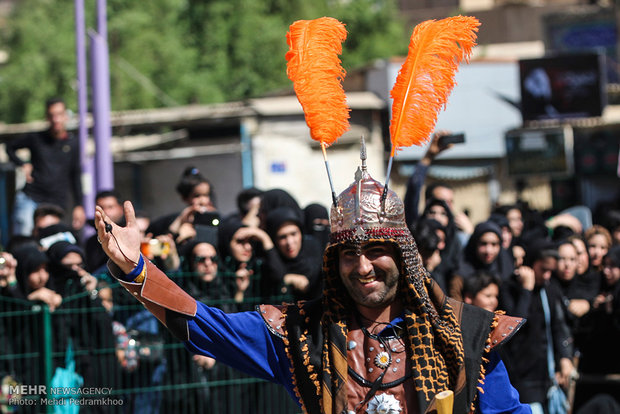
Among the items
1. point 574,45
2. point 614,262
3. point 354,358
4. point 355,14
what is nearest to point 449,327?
point 354,358

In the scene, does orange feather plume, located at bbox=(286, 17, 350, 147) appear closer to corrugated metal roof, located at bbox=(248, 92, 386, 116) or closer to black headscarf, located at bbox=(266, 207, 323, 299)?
black headscarf, located at bbox=(266, 207, 323, 299)

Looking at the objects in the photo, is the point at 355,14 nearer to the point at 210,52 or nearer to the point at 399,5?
the point at 210,52

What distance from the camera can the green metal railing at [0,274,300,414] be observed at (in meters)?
6.95

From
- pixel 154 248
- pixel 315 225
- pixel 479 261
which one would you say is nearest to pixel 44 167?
pixel 315 225

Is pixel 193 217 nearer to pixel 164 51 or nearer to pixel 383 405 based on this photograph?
pixel 383 405

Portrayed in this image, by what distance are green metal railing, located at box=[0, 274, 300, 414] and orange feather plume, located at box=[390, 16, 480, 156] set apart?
10.5 feet

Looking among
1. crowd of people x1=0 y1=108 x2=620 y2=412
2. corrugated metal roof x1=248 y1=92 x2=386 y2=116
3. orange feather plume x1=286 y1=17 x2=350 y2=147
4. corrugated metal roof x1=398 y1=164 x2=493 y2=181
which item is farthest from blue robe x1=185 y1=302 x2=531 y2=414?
corrugated metal roof x1=398 y1=164 x2=493 y2=181

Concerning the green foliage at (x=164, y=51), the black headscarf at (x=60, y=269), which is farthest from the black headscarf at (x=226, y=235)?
the green foliage at (x=164, y=51)

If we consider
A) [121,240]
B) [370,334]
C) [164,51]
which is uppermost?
[164,51]

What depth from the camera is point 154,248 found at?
738cm

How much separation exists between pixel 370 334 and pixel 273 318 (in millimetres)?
383

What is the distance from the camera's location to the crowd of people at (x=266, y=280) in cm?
714

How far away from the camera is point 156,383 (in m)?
7.26

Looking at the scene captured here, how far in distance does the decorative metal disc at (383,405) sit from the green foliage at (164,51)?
2136 centimetres
